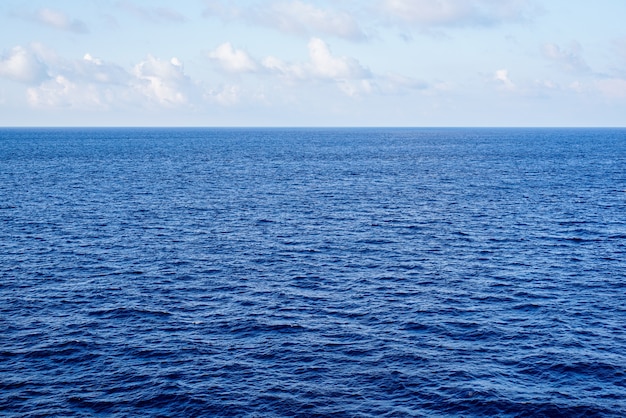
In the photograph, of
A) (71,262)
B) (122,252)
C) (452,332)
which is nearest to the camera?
(452,332)

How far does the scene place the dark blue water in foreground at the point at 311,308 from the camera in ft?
134

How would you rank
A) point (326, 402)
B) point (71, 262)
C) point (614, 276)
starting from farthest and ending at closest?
point (71, 262), point (614, 276), point (326, 402)

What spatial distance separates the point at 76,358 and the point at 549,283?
46.6 meters

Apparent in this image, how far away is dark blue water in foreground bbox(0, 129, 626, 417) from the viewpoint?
1610 inches

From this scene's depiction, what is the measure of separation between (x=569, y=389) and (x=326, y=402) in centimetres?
1702

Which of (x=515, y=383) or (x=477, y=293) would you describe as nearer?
(x=515, y=383)

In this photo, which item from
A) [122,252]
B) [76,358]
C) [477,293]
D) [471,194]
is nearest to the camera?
[76,358]

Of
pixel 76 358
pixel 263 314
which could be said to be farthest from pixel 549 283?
pixel 76 358

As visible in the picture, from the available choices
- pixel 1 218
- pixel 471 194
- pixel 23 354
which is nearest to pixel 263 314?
pixel 23 354

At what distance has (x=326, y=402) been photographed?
39844 mm

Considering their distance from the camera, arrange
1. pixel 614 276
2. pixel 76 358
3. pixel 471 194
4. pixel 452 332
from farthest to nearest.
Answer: pixel 471 194 → pixel 614 276 → pixel 452 332 → pixel 76 358

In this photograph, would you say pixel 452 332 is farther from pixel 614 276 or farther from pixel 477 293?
pixel 614 276

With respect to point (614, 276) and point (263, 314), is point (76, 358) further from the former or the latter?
point (614, 276)

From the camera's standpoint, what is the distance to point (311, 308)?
56.5 meters
